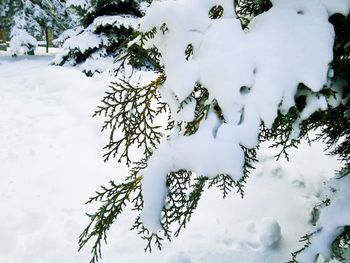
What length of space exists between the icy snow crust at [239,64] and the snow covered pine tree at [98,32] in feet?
27.9

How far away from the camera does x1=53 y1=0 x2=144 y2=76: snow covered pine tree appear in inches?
411

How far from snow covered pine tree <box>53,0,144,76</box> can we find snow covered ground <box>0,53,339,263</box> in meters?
3.27

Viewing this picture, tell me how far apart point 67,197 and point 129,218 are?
41.3 inches

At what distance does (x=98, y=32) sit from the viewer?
1105 cm

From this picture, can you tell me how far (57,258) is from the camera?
3854 millimetres

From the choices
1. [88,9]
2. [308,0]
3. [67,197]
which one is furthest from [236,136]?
[88,9]

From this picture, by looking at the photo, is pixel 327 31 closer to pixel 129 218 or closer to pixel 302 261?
pixel 302 261

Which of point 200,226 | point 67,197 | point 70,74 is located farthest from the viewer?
point 70,74

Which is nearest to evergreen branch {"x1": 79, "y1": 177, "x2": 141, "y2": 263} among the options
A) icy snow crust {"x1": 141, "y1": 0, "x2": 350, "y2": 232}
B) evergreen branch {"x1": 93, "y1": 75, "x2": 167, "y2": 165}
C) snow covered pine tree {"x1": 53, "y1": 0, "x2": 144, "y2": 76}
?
evergreen branch {"x1": 93, "y1": 75, "x2": 167, "y2": 165}

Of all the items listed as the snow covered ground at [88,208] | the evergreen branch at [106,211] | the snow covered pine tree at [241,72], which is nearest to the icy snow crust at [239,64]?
the snow covered pine tree at [241,72]

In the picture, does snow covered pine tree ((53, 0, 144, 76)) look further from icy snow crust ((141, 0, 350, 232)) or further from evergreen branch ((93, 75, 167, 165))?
icy snow crust ((141, 0, 350, 232))

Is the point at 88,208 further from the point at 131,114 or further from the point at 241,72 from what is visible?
the point at 241,72

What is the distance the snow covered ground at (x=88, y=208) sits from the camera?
3961 mm

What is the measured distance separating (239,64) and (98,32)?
9.87 meters
